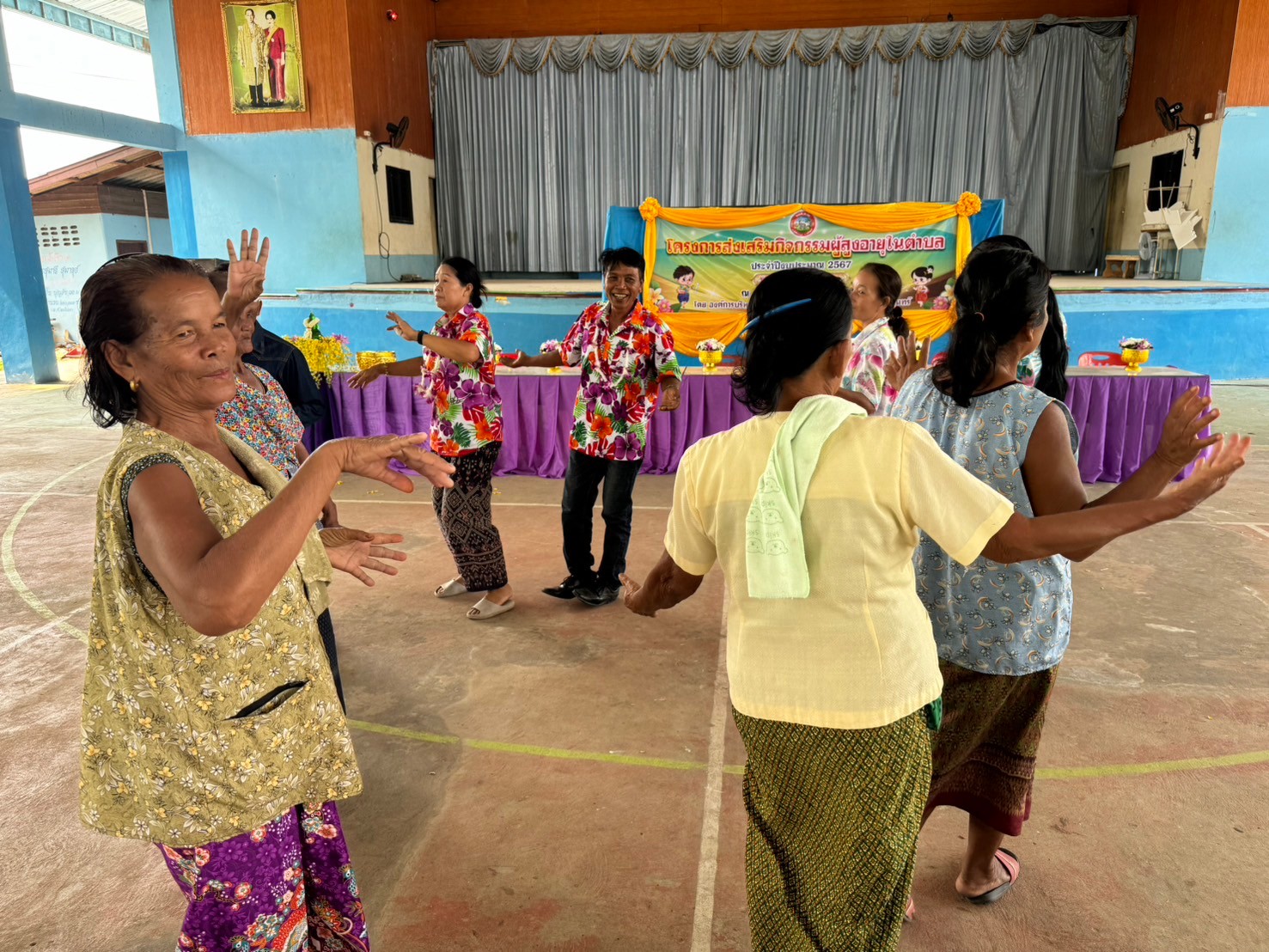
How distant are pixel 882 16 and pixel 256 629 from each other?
14871 millimetres

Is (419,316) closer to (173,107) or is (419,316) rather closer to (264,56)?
(264,56)

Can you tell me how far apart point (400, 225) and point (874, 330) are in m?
11.4

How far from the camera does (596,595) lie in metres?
3.72

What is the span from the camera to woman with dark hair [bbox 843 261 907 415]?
→ 3.36 m

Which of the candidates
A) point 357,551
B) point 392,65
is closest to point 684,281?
point 357,551

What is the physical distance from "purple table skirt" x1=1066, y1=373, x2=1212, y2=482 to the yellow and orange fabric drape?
80.5 inches

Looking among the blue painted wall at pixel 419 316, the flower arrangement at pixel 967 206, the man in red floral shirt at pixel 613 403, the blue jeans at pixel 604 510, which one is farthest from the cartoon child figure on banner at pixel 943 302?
the blue jeans at pixel 604 510

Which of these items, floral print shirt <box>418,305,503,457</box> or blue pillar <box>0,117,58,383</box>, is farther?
blue pillar <box>0,117,58,383</box>

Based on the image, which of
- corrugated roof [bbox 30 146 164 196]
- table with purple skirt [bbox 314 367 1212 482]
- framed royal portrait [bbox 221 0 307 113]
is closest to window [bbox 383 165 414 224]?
framed royal portrait [bbox 221 0 307 113]

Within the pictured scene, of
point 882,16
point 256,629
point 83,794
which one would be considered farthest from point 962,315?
point 882,16

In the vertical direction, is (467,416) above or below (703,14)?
below

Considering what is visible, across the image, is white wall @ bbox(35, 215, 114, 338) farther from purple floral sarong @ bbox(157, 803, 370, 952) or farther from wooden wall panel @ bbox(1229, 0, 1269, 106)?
wooden wall panel @ bbox(1229, 0, 1269, 106)

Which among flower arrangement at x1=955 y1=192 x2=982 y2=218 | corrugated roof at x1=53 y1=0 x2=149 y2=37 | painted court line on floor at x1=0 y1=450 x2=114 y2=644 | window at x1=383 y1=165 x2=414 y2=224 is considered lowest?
painted court line on floor at x1=0 y1=450 x2=114 y2=644

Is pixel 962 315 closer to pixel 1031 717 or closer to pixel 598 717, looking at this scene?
pixel 1031 717
